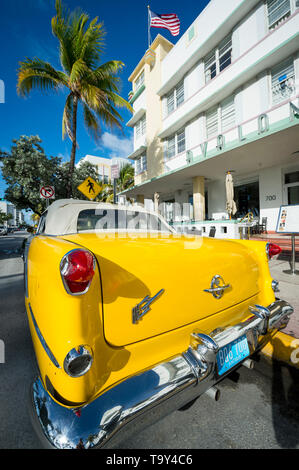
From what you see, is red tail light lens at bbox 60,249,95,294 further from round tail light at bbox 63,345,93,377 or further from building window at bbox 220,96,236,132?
building window at bbox 220,96,236,132

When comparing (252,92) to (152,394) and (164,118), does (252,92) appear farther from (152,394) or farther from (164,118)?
(152,394)

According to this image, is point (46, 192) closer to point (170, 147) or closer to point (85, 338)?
point (85, 338)

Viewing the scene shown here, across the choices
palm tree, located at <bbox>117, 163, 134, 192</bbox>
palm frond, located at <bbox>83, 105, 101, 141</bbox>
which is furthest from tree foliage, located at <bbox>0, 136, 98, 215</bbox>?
palm tree, located at <bbox>117, 163, 134, 192</bbox>

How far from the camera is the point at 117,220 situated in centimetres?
248

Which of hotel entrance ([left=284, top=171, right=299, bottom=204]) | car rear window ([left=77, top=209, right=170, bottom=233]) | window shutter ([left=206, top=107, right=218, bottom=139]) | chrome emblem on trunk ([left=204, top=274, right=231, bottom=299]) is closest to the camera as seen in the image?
chrome emblem on trunk ([left=204, top=274, right=231, bottom=299])

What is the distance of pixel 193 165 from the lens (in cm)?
916

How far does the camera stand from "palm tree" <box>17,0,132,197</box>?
7521 mm

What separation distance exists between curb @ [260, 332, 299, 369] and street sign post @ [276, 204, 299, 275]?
2.96 metres

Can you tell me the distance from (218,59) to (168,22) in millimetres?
4776

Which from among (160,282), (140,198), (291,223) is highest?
(140,198)

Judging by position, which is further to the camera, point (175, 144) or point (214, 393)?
point (175, 144)

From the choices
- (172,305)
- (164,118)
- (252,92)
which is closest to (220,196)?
(252,92)

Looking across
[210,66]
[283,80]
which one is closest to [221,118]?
[283,80]
